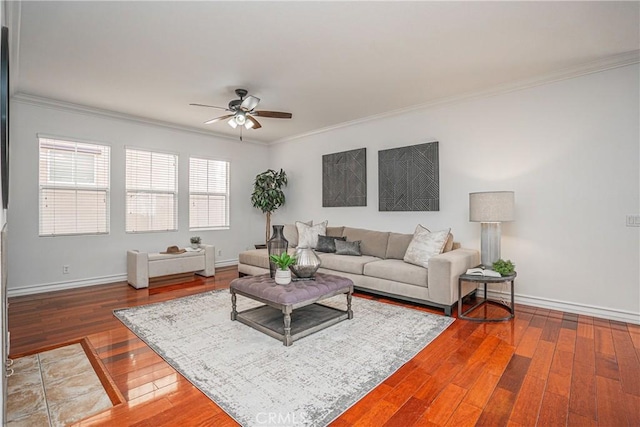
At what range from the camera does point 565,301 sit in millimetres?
3666

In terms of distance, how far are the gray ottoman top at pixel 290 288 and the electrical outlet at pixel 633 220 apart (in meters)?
2.96

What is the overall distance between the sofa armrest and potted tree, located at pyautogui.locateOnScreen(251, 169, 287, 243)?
3852 millimetres

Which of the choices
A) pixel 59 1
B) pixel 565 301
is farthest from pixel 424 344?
pixel 59 1

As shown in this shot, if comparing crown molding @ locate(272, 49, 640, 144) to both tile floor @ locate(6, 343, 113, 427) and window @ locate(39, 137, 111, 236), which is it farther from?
tile floor @ locate(6, 343, 113, 427)

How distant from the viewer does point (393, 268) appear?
4.02m

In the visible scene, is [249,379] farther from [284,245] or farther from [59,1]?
[59,1]

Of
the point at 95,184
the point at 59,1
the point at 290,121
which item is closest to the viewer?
the point at 59,1

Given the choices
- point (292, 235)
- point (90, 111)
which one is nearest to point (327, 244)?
point (292, 235)

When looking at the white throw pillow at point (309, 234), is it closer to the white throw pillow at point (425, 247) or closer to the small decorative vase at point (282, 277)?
the white throw pillow at point (425, 247)

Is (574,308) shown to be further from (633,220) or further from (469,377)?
(469,377)

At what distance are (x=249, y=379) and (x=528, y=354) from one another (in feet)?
7.34

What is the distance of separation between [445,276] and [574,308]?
1569 millimetres

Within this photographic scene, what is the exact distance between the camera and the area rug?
6.41 feet

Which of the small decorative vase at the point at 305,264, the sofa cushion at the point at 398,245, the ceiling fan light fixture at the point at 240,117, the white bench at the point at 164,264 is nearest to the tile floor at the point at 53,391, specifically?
the small decorative vase at the point at 305,264
